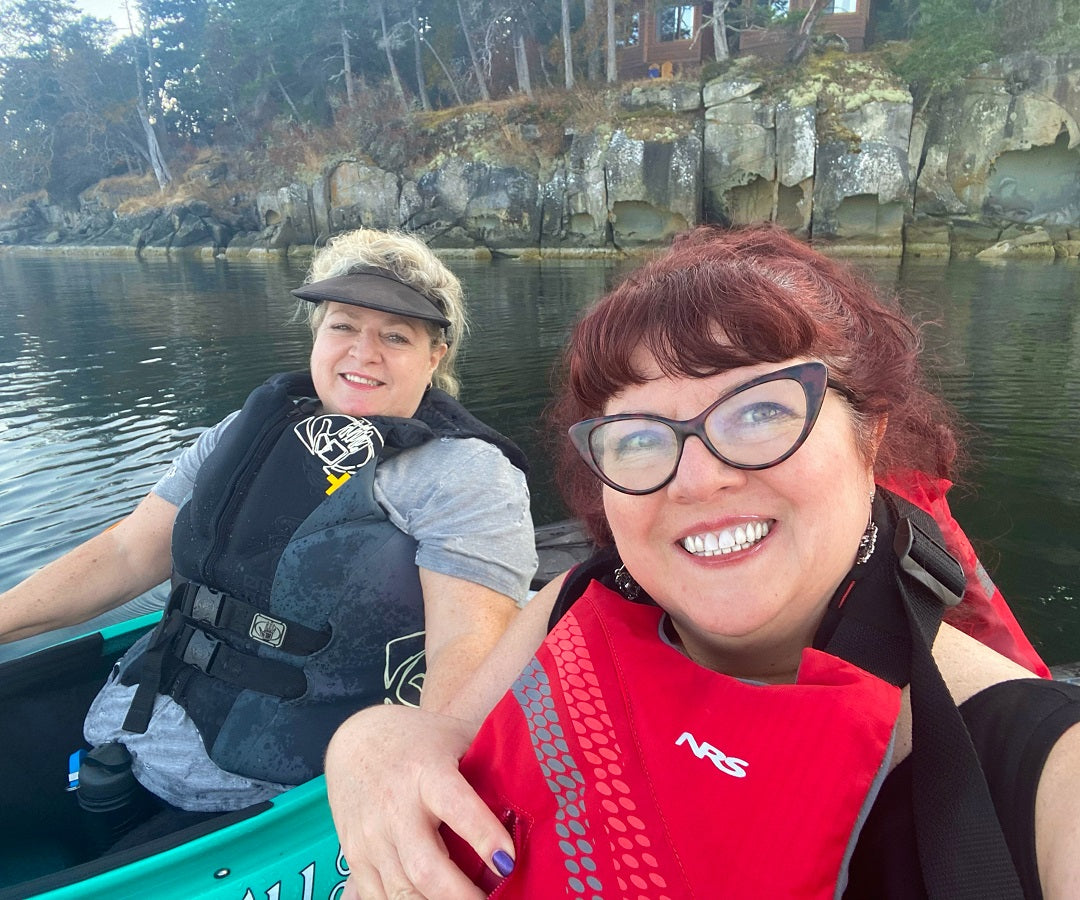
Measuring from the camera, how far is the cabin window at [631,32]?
107 feet

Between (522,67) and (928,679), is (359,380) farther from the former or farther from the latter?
(522,67)

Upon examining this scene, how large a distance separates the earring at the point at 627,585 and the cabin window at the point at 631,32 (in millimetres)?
36434

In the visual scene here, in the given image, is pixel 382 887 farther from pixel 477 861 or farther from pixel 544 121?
pixel 544 121

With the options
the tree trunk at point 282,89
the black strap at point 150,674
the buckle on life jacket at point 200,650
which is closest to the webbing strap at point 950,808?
the buckle on life jacket at point 200,650

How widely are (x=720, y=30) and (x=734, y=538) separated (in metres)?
33.4

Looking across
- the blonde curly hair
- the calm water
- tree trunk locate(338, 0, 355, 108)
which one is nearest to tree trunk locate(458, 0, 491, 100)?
tree trunk locate(338, 0, 355, 108)

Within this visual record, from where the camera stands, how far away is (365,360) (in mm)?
2432

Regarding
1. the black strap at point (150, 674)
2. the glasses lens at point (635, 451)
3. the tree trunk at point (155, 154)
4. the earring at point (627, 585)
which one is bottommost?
the black strap at point (150, 674)

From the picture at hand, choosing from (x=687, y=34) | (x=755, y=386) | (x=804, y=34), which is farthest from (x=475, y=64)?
(x=755, y=386)

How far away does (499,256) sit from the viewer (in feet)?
102

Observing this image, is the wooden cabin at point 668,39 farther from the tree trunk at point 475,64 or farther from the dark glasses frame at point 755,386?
the dark glasses frame at point 755,386

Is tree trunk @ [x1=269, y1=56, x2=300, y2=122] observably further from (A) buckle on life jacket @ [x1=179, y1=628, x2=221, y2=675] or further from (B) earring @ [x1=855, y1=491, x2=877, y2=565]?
(B) earring @ [x1=855, y1=491, x2=877, y2=565]

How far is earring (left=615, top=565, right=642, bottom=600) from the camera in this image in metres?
1.41

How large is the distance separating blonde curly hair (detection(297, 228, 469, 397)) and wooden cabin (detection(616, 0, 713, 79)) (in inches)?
1270
